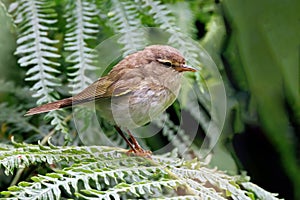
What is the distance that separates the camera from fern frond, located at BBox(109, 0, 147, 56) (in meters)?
1.24

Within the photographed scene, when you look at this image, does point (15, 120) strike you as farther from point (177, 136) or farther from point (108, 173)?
point (108, 173)

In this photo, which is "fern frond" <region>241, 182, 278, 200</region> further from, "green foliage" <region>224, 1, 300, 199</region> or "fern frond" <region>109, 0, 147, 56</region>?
"fern frond" <region>109, 0, 147, 56</region>

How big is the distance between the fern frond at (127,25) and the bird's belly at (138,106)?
238mm

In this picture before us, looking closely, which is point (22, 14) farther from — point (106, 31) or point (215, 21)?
point (215, 21)

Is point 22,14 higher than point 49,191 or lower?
higher

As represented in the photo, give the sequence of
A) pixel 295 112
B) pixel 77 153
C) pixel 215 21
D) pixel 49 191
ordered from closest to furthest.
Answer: pixel 49 191, pixel 77 153, pixel 295 112, pixel 215 21

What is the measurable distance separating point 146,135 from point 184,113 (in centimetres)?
11

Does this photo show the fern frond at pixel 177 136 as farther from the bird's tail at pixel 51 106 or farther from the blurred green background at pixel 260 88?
the bird's tail at pixel 51 106

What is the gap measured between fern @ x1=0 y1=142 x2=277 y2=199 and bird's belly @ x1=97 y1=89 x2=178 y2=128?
2.0 inches

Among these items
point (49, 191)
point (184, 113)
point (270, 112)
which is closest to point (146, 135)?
point (184, 113)

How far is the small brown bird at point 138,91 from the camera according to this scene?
3.20 feet

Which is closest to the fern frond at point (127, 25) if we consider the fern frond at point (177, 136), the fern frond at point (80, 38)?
the fern frond at point (80, 38)

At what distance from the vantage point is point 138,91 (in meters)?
1.00

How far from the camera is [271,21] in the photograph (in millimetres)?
1230
